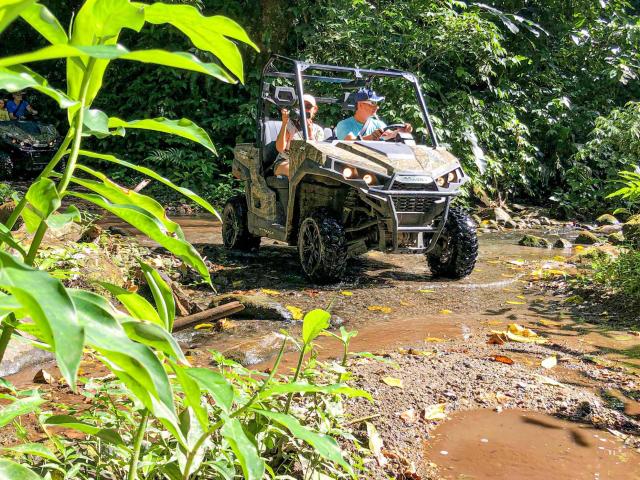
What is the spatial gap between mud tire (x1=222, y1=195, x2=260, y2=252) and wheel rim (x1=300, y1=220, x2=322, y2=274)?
141 centimetres

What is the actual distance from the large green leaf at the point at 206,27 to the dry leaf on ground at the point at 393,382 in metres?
1.98

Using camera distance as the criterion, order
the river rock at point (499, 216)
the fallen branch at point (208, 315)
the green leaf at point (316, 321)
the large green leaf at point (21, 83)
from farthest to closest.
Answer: the river rock at point (499, 216), the fallen branch at point (208, 315), the green leaf at point (316, 321), the large green leaf at point (21, 83)

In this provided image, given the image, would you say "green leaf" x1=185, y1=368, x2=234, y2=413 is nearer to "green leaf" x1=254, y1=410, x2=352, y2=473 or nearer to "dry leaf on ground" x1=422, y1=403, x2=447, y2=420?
"green leaf" x1=254, y1=410, x2=352, y2=473

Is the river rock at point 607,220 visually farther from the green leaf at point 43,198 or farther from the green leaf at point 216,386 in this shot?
the green leaf at point 43,198

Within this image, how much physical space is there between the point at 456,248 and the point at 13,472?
5.18 metres

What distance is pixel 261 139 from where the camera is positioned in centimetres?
677

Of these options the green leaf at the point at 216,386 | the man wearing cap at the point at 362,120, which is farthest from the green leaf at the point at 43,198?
the man wearing cap at the point at 362,120

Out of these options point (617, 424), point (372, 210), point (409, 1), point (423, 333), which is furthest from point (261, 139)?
point (409, 1)

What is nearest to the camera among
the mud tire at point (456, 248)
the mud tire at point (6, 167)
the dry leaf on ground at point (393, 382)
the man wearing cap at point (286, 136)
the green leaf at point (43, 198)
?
the green leaf at point (43, 198)

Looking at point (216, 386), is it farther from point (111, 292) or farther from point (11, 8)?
point (11, 8)

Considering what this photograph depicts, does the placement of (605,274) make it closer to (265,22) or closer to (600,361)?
(600,361)

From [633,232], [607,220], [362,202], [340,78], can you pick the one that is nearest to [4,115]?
[340,78]

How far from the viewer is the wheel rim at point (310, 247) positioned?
565 cm

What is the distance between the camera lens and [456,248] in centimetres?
592
